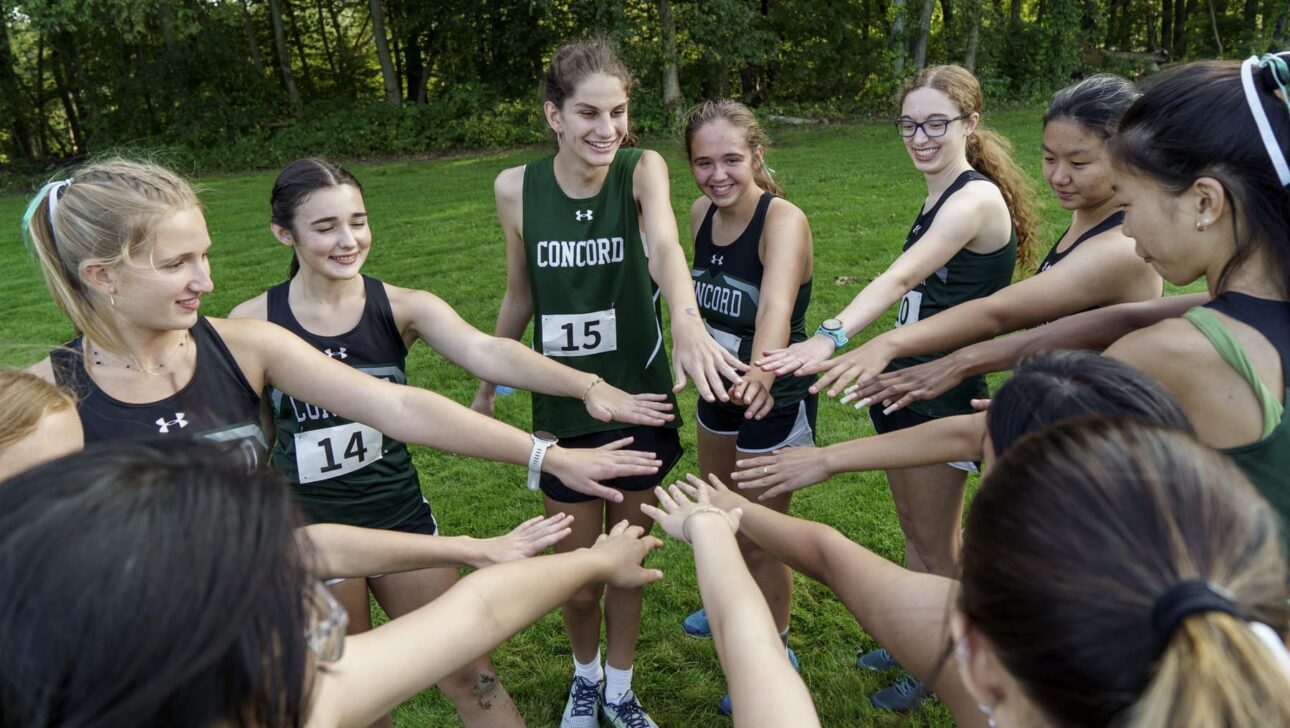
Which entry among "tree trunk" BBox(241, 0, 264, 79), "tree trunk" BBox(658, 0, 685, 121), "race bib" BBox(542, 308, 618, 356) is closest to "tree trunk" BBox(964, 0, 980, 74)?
"tree trunk" BBox(658, 0, 685, 121)

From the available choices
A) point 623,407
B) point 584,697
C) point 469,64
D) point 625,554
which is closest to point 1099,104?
point 623,407

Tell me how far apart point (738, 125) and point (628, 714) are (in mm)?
2441

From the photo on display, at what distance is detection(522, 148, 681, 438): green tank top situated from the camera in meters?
3.42

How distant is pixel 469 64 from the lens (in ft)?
81.7

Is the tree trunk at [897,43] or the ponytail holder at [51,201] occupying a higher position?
the tree trunk at [897,43]

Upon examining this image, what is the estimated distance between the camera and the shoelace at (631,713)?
3453 millimetres

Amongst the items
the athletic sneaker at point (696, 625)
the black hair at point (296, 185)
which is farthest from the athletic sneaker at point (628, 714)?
the black hair at point (296, 185)

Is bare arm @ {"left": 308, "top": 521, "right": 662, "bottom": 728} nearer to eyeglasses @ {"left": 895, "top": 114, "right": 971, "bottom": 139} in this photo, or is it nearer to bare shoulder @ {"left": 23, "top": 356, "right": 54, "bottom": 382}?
bare shoulder @ {"left": 23, "top": 356, "right": 54, "bottom": 382}

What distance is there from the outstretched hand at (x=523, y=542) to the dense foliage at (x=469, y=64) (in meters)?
18.9

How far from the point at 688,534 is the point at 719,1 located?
19693mm

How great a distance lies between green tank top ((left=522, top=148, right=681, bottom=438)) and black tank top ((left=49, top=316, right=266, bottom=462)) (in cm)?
123

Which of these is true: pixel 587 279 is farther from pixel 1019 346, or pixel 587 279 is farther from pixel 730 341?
pixel 1019 346

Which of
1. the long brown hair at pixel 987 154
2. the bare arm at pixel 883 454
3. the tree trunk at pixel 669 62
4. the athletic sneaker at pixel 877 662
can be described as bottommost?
the athletic sneaker at pixel 877 662

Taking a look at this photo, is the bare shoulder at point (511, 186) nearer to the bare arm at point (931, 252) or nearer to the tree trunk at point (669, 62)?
the bare arm at point (931, 252)
